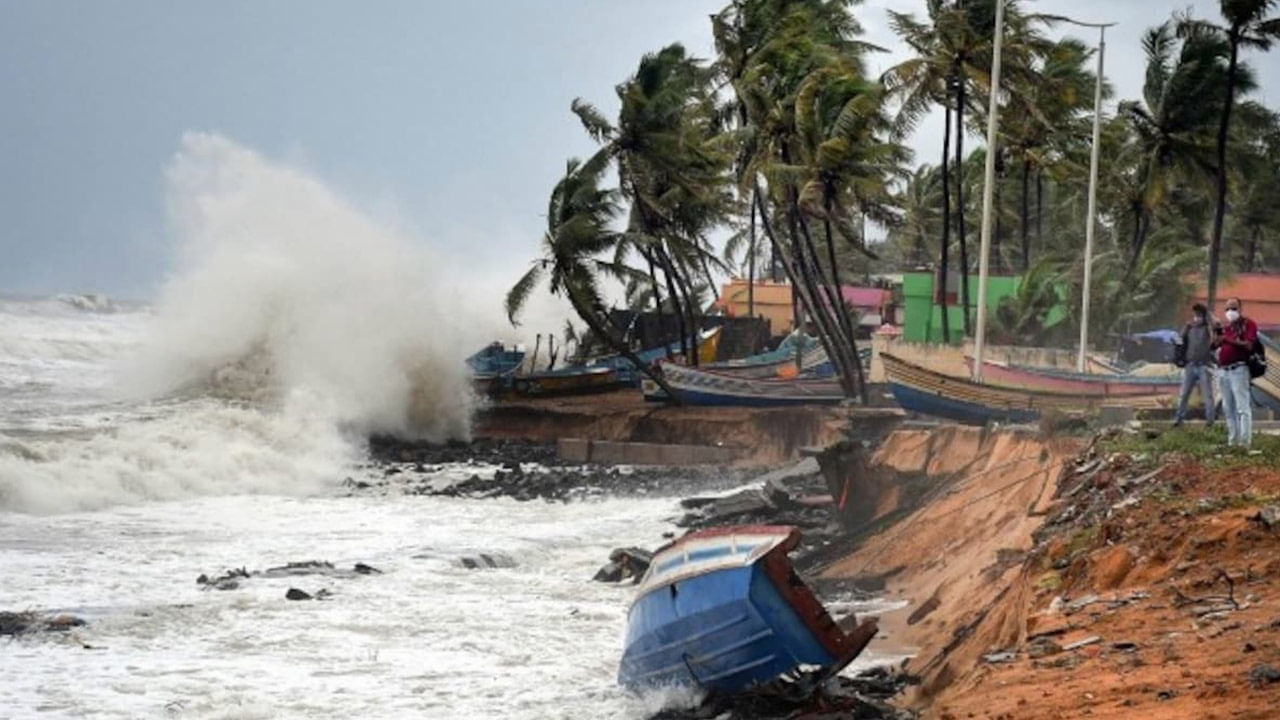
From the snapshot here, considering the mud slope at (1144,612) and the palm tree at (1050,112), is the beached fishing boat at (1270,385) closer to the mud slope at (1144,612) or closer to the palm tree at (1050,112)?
the mud slope at (1144,612)

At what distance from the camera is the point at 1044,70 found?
178 ft

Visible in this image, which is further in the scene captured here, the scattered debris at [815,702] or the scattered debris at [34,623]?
the scattered debris at [34,623]

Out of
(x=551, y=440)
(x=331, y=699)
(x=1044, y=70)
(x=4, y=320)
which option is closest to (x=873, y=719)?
(x=331, y=699)

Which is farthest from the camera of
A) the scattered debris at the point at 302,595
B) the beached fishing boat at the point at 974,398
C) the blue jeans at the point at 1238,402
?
the beached fishing boat at the point at 974,398

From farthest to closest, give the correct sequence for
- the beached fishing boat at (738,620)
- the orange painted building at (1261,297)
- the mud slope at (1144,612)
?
1. the orange painted building at (1261,297)
2. the beached fishing boat at (738,620)
3. the mud slope at (1144,612)

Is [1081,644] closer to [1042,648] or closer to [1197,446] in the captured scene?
[1042,648]

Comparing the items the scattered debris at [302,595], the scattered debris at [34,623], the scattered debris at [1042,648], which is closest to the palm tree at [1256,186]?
the scattered debris at [302,595]

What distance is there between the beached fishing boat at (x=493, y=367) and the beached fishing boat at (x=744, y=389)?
21.4 ft

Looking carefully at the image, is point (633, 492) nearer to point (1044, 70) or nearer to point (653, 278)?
point (653, 278)

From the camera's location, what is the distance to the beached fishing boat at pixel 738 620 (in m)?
12.8

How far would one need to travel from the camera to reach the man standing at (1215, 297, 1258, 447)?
16.5 meters

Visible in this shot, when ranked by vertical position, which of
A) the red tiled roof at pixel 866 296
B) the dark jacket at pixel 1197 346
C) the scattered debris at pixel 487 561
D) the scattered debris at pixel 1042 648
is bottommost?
the scattered debris at pixel 487 561

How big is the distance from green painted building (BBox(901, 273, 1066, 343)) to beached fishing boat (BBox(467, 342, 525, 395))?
38.3ft

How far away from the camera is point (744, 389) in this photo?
4306cm
